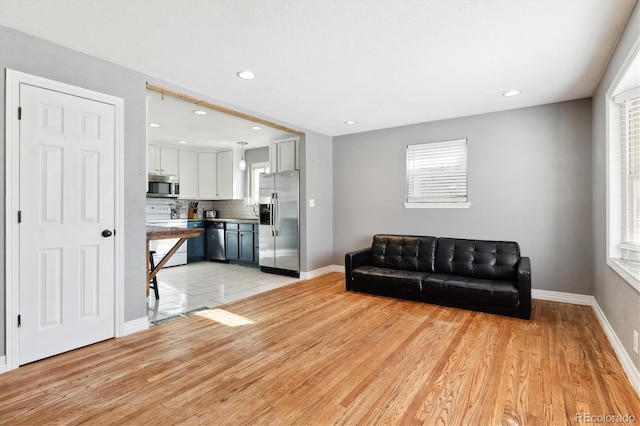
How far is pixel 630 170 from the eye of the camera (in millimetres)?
2637

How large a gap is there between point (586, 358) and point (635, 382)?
0.43 metres

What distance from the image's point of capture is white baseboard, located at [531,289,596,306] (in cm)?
391

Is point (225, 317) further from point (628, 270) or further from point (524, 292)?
point (628, 270)

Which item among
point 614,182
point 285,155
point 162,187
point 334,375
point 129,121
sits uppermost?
point 285,155

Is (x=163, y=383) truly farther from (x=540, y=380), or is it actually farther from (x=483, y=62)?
(x=483, y=62)

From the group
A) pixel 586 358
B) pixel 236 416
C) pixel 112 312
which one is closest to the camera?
pixel 236 416

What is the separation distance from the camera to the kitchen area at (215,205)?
4496 mm

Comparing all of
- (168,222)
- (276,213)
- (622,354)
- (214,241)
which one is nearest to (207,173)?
(168,222)

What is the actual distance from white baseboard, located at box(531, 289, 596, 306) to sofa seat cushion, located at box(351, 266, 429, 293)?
1.45 meters

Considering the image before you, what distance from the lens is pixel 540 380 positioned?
2.20 meters

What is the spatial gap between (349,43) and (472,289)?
2838 millimetres

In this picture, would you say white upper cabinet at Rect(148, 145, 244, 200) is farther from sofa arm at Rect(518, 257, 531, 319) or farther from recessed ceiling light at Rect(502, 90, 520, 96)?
sofa arm at Rect(518, 257, 531, 319)

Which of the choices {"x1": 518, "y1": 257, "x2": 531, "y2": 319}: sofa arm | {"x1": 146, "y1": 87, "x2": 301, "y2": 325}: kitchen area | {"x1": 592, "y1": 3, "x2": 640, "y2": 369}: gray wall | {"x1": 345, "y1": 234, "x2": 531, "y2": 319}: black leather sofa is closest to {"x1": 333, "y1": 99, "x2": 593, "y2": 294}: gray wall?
{"x1": 592, "y1": 3, "x2": 640, "y2": 369}: gray wall

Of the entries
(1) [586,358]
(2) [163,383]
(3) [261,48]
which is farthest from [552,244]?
(2) [163,383]
